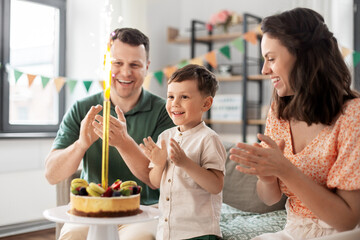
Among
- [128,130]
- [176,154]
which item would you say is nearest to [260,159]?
[176,154]

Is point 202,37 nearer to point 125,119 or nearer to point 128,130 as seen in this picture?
point 128,130

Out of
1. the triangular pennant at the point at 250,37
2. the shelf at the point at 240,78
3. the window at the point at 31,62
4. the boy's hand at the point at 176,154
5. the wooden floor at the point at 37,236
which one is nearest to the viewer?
the boy's hand at the point at 176,154

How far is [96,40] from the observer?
179 inches

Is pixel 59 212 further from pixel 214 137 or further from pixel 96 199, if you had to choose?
pixel 214 137

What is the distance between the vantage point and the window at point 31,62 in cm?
411

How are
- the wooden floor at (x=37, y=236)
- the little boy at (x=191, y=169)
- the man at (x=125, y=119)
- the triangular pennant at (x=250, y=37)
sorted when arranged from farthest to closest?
the triangular pennant at (x=250, y=37) < the wooden floor at (x=37, y=236) < the man at (x=125, y=119) < the little boy at (x=191, y=169)

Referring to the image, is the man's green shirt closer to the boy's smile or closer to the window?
the boy's smile

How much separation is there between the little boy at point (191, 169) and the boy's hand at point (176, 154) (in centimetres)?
4

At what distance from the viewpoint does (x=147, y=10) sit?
5.30 metres

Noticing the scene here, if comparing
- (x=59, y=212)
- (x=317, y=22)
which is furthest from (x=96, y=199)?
(x=317, y=22)

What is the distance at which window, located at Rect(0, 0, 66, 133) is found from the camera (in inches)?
162

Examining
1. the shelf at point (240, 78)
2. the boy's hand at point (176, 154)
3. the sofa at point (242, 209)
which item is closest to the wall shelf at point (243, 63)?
the shelf at point (240, 78)

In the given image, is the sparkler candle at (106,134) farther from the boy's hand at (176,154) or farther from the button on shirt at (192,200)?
the button on shirt at (192,200)

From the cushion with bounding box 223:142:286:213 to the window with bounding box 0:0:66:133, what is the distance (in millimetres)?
2154
